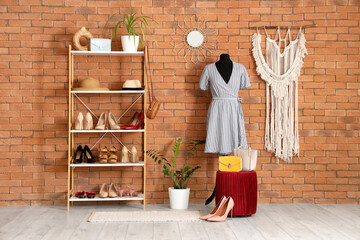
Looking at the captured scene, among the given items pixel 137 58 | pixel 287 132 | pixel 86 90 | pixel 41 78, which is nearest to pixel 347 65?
pixel 287 132

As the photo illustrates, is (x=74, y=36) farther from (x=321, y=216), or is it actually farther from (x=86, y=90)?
(x=321, y=216)

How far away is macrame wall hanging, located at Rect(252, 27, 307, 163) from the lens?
17.3ft

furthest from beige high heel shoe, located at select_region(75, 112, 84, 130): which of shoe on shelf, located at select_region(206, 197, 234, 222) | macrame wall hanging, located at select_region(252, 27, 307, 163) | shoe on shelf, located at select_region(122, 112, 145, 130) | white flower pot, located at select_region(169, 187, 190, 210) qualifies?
macrame wall hanging, located at select_region(252, 27, 307, 163)

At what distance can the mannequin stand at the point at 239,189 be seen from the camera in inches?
173

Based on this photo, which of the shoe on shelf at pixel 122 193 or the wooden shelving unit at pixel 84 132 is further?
the shoe on shelf at pixel 122 193

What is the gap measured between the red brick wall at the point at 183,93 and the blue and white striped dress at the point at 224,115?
357mm

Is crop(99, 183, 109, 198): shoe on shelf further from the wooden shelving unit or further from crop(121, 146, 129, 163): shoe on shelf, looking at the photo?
crop(121, 146, 129, 163): shoe on shelf

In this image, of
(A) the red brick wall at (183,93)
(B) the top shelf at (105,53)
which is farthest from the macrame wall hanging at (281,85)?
(B) the top shelf at (105,53)

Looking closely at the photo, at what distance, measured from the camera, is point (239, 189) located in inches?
173

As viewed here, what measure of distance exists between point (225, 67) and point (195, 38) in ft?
1.98

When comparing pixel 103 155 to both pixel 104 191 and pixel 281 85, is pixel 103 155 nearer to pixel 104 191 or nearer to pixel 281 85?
pixel 104 191

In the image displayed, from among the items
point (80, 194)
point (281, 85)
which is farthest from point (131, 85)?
point (281, 85)

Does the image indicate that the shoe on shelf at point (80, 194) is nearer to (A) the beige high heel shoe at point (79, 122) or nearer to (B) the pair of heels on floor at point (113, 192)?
(B) the pair of heels on floor at point (113, 192)

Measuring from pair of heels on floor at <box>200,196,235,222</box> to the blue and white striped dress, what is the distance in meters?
0.68
